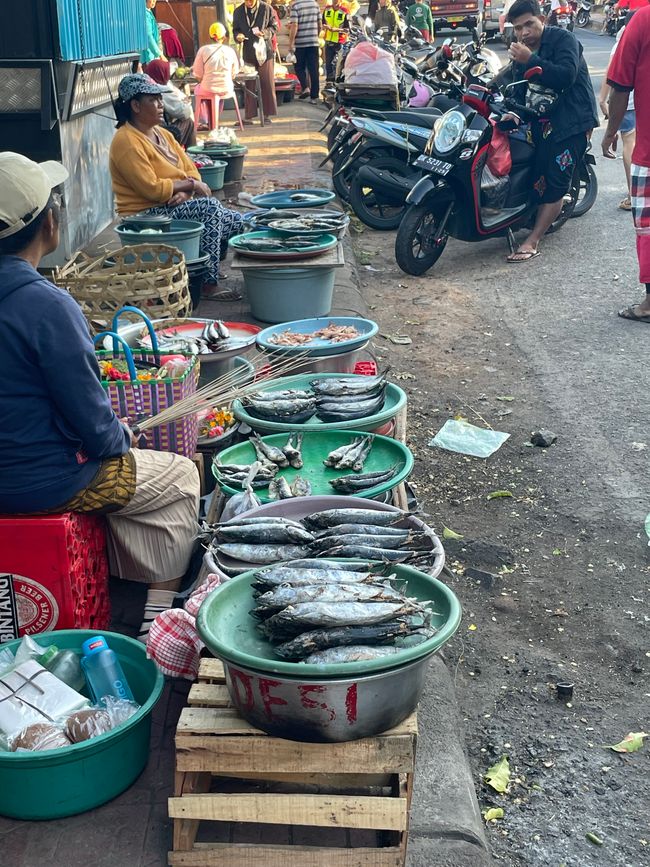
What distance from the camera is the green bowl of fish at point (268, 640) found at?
2178mm

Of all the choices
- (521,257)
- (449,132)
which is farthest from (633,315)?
(449,132)

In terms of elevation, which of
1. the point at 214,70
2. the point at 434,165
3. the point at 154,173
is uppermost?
the point at 214,70

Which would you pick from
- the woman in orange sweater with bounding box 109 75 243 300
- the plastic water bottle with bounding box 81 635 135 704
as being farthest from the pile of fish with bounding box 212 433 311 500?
the woman in orange sweater with bounding box 109 75 243 300

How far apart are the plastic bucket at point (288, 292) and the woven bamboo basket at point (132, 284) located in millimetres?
838

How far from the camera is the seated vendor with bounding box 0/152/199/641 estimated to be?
2.72m

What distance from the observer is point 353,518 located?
3.08m

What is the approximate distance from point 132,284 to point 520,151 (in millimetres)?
4823

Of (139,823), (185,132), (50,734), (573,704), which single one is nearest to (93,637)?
(50,734)

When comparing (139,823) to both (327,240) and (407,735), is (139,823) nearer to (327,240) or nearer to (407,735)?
(407,735)

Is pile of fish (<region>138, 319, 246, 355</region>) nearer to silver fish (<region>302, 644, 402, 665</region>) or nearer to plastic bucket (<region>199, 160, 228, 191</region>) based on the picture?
silver fish (<region>302, 644, 402, 665</region>)

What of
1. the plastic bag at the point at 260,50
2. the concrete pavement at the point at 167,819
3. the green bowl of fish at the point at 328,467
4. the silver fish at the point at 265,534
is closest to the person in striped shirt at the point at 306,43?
the plastic bag at the point at 260,50

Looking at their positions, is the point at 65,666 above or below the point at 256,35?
below

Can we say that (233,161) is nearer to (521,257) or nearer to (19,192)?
(521,257)

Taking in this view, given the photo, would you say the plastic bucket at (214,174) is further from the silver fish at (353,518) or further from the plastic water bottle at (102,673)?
the plastic water bottle at (102,673)
